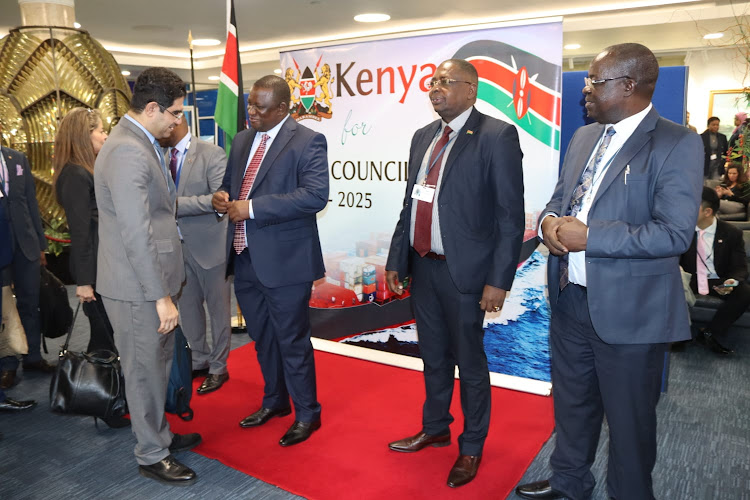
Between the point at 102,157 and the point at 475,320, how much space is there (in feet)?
5.32

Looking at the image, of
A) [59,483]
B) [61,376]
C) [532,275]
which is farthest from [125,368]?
[532,275]

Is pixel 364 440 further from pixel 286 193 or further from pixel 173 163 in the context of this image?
pixel 173 163

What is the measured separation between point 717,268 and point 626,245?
3225mm

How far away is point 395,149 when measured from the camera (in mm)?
3643

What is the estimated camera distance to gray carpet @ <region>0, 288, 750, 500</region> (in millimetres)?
2420

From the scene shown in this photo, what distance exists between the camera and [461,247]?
7.71 feet

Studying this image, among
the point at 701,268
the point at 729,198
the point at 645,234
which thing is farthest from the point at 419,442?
the point at 729,198

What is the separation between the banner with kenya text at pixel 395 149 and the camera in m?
3.17

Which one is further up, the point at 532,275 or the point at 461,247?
the point at 461,247

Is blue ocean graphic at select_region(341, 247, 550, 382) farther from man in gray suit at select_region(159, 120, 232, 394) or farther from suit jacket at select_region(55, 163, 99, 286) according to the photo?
suit jacket at select_region(55, 163, 99, 286)

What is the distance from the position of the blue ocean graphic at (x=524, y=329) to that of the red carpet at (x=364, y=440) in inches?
6.5

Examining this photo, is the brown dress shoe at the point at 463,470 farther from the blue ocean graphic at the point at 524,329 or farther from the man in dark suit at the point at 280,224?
the blue ocean graphic at the point at 524,329

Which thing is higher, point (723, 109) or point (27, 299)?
point (723, 109)

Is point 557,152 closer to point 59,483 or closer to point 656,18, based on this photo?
point 59,483
